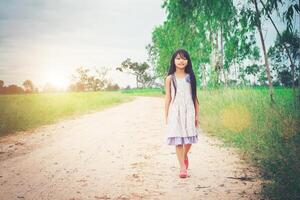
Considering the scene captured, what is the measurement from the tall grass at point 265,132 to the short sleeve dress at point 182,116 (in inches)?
53.6

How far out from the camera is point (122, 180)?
509cm

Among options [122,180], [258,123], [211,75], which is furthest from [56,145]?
[211,75]

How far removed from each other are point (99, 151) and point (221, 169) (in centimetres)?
307

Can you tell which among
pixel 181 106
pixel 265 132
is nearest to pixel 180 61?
pixel 181 106

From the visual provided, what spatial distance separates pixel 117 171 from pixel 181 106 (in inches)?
65.9

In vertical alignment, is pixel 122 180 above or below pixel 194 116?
below

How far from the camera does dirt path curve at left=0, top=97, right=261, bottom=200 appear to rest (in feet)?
14.7

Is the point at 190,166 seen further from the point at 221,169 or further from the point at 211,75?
the point at 211,75

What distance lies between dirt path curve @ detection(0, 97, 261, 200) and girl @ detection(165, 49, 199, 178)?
0.60m

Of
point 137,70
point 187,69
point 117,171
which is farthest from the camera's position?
point 137,70

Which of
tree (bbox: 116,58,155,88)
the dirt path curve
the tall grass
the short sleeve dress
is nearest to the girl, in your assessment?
the short sleeve dress

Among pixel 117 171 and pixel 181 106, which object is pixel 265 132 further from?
pixel 117 171

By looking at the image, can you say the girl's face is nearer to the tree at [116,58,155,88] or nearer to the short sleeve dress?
the short sleeve dress

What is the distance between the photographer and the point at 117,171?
18.6ft
